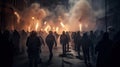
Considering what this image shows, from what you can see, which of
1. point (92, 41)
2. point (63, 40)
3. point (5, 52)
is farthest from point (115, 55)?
point (5, 52)

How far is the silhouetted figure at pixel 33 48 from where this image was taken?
27.4 ft

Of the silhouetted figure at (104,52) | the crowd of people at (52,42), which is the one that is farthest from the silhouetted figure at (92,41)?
the silhouetted figure at (104,52)

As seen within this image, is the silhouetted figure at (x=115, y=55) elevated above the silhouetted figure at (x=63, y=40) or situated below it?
below

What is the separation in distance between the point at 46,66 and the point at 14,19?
206 cm

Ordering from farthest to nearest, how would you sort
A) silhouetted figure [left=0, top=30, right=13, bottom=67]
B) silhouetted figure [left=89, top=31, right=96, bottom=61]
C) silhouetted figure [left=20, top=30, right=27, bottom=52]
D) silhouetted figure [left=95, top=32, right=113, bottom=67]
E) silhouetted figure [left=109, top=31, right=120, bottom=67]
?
silhouetted figure [left=89, top=31, right=96, bottom=61] < silhouetted figure [left=20, top=30, right=27, bottom=52] < silhouetted figure [left=0, top=30, right=13, bottom=67] < silhouetted figure [left=95, top=32, right=113, bottom=67] < silhouetted figure [left=109, top=31, right=120, bottom=67]

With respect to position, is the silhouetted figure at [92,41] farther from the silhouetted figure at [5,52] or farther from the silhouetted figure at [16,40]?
the silhouetted figure at [5,52]

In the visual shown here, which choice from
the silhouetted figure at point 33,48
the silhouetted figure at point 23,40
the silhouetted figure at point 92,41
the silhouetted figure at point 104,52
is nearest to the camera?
the silhouetted figure at point 104,52

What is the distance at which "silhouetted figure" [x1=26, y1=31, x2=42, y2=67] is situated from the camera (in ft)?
27.4

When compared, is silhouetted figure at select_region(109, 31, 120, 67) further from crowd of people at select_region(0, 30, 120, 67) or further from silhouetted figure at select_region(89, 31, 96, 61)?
silhouetted figure at select_region(89, 31, 96, 61)

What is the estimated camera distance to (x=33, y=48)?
839 cm

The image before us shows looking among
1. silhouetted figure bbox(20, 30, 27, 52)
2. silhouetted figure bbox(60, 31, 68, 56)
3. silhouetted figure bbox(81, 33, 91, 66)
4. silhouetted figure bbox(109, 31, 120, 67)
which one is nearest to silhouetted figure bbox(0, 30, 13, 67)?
silhouetted figure bbox(20, 30, 27, 52)

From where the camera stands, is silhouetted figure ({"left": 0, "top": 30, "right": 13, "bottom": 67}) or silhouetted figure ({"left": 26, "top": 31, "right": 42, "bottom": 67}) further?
silhouetted figure ({"left": 26, "top": 31, "right": 42, "bottom": 67})

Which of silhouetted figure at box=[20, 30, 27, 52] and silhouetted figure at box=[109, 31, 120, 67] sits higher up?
silhouetted figure at box=[20, 30, 27, 52]

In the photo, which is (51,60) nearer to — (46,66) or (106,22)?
(46,66)
